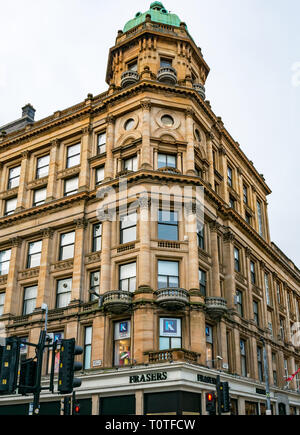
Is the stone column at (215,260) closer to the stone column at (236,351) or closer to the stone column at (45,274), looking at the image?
the stone column at (236,351)

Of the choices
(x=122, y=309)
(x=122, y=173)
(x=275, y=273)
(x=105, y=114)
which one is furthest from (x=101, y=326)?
(x=275, y=273)

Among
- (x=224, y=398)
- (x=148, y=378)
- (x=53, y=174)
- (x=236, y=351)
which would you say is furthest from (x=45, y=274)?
(x=224, y=398)

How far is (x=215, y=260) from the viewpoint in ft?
123

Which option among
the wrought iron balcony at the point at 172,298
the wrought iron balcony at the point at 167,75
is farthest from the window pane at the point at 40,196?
the wrought iron balcony at the point at 172,298

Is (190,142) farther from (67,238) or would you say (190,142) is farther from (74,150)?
(67,238)

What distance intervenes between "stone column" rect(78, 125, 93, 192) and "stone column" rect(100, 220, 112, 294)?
4.98 metres

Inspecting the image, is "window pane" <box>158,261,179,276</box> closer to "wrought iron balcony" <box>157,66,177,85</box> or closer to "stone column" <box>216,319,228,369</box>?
"stone column" <box>216,319,228,369</box>

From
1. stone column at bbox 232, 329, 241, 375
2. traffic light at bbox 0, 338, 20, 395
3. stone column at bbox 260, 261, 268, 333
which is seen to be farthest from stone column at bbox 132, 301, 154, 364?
traffic light at bbox 0, 338, 20, 395

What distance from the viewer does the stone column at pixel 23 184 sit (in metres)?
42.9

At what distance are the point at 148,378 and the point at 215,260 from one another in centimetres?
1201

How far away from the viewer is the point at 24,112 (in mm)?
56531

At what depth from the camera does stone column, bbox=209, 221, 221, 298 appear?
3616 centimetres
